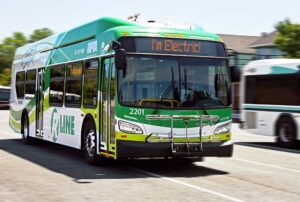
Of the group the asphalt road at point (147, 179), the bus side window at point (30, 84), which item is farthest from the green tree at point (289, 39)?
the asphalt road at point (147, 179)

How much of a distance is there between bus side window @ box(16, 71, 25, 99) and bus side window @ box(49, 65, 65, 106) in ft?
13.0

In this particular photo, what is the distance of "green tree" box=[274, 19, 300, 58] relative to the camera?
4812cm

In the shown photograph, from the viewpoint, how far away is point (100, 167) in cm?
1202

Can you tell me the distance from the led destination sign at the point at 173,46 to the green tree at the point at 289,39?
38.2 meters

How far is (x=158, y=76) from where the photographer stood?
10781 mm

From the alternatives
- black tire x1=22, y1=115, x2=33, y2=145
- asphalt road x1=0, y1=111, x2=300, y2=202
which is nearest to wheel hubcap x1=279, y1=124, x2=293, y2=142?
asphalt road x1=0, y1=111, x2=300, y2=202

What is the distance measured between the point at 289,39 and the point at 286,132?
32044 millimetres

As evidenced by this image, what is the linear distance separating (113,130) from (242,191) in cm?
297

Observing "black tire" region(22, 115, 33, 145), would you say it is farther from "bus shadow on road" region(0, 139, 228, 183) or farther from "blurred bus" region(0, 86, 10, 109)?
"blurred bus" region(0, 86, 10, 109)

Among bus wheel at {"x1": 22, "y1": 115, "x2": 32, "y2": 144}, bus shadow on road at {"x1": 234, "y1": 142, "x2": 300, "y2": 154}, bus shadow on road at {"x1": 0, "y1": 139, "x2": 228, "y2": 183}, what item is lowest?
bus shadow on road at {"x1": 234, "y1": 142, "x2": 300, "y2": 154}

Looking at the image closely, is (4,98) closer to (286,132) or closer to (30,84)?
(30,84)

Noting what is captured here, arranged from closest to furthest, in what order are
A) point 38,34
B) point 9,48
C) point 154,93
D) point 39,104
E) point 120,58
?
point 120,58
point 154,93
point 39,104
point 9,48
point 38,34

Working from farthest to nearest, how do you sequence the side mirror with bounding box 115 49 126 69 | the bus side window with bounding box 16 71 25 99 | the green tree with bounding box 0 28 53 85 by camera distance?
the green tree with bounding box 0 28 53 85, the bus side window with bounding box 16 71 25 99, the side mirror with bounding box 115 49 126 69

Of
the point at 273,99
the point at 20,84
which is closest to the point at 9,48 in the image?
the point at 20,84
